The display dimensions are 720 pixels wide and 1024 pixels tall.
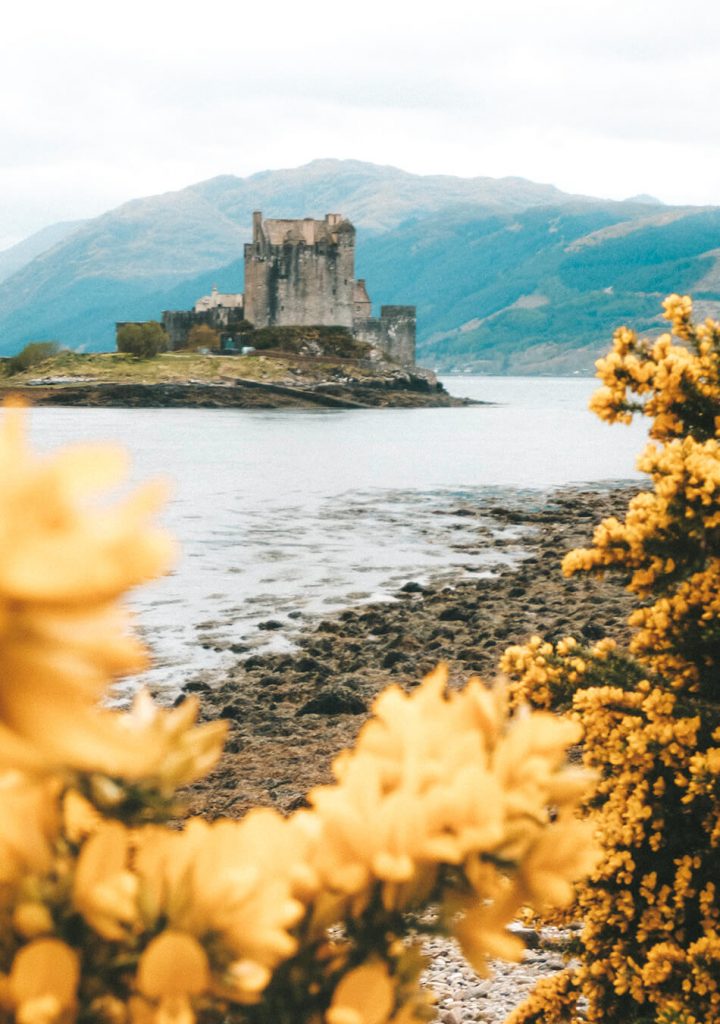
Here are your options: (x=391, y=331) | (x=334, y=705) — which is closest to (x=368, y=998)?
(x=334, y=705)

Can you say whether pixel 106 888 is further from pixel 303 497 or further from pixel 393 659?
pixel 303 497

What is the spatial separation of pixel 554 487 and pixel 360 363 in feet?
199

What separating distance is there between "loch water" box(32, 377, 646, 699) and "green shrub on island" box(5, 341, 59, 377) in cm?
1510

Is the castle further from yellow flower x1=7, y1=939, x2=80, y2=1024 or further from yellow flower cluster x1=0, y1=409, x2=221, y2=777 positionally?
yellow flower cluster x1=0, y1=409, x2=221, y2=777

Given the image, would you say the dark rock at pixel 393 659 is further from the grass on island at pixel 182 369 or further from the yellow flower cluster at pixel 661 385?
the grass on island at pixel 182 369

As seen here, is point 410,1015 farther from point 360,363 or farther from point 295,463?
point 360,363

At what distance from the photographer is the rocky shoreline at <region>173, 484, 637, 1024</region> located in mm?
6000

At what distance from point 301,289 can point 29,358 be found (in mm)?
24943

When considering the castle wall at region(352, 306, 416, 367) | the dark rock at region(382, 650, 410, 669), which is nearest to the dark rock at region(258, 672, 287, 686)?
the dark rock at region(382, 650, 410, 669)

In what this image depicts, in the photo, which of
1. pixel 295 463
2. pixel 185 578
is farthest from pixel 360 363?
pixel 185 578

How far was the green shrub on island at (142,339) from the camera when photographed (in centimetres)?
9912

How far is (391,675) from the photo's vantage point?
13.8 m

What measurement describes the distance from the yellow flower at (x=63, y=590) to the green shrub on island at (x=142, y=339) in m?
101

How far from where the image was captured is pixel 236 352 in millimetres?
101500
